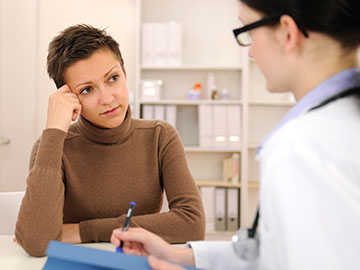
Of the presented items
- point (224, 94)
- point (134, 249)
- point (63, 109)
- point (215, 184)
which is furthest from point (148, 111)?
point (134, 249)

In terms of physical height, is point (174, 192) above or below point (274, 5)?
below

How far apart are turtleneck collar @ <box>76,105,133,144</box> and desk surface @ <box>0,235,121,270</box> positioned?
1.45 ft

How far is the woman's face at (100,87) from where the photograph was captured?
1.51 m

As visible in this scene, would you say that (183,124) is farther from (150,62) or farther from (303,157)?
(303,157)

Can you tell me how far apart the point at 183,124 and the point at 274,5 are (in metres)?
3.23

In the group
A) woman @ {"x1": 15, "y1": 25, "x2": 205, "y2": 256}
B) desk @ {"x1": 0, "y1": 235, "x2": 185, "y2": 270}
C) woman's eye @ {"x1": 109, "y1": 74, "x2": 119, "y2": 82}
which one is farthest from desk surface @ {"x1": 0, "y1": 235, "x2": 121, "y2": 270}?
woman's eye @ {"x1": 109, "y1": 74, "x2": 119, "y2": 82}

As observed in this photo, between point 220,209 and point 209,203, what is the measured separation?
0.12 m

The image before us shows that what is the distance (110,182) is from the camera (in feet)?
5.16

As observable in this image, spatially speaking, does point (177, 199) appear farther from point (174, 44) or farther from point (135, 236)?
point (174, 44)

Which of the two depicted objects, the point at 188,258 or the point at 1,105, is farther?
the point at 1,105

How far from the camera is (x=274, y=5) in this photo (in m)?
0.72

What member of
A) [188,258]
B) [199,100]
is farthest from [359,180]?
[199,100]

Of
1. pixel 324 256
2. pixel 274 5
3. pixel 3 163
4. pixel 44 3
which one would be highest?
pixel 44 3

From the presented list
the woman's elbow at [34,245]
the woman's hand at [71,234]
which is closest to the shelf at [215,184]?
the woman's hand at [71,234]
